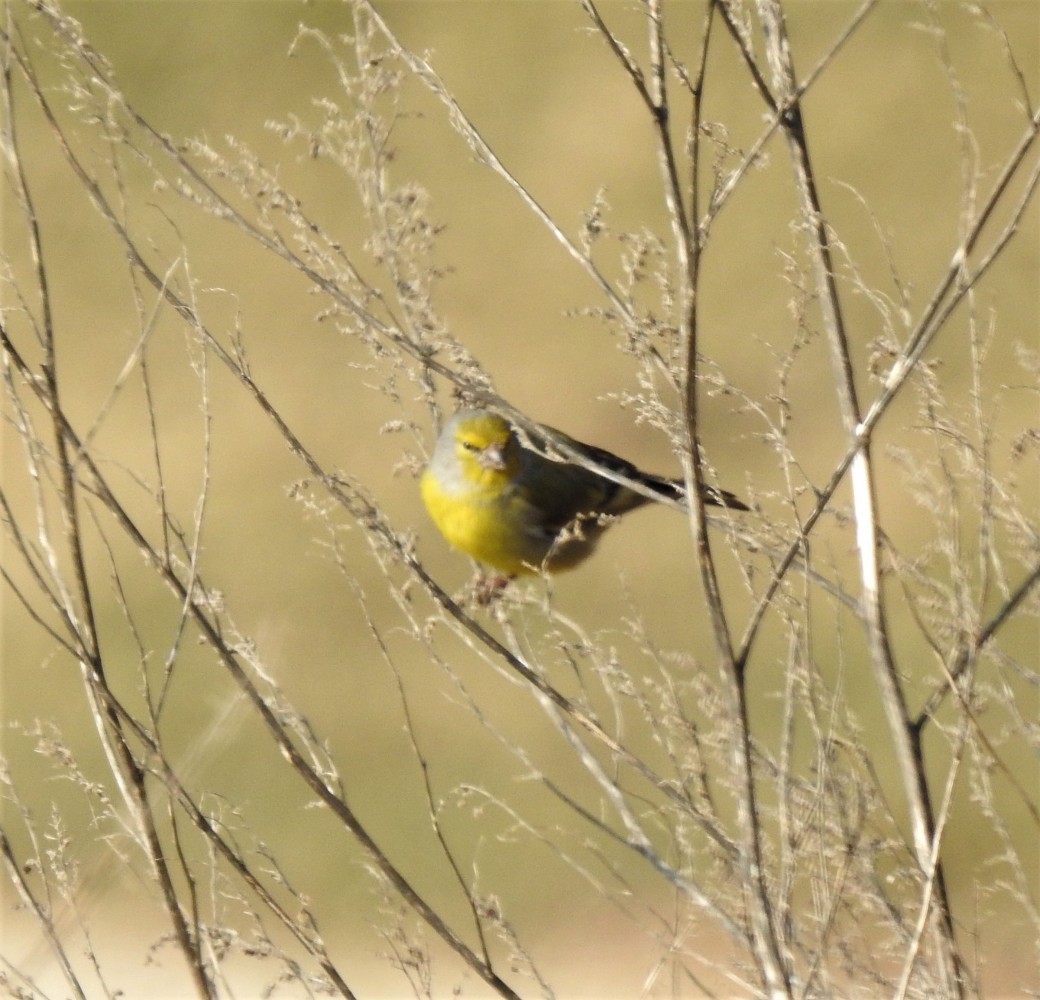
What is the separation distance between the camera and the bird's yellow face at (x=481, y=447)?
502cm

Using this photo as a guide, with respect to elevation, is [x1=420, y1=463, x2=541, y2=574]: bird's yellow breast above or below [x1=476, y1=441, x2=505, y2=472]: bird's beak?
below

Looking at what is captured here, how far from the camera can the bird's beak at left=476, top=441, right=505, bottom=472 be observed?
196 inches

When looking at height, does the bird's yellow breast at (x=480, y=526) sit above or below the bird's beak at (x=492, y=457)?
below

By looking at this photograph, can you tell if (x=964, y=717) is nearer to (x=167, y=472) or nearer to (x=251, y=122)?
(x=167, y=472)

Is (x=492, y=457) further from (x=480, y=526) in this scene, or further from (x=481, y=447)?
(x=480, y=526)

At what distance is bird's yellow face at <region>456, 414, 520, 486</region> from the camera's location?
5023 mm

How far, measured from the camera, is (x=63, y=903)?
2.56 m

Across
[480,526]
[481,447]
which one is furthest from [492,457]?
[480,526]

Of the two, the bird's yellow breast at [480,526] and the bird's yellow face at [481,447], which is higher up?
the bird's yellow face at [481,447]

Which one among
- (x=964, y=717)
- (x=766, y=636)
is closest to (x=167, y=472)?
(x=766, y=636)

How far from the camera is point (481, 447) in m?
5.03

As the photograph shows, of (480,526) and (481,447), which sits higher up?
(481,447)

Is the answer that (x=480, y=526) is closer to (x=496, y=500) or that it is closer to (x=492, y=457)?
(x=496, y=500)

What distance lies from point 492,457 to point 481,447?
0.28 ft
